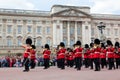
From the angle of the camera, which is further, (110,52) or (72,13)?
(72,13)

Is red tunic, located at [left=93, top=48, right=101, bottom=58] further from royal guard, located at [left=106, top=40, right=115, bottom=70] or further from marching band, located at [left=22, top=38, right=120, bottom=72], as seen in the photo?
royal guard, located at [left=106, top=40, right=115, bottom=70]

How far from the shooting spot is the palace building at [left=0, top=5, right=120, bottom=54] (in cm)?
Result: 7050

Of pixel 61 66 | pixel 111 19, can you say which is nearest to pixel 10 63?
pixel 61 66

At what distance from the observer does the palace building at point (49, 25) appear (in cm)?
7050

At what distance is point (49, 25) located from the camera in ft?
241

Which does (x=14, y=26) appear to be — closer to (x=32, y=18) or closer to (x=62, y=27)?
(x=32, y=18)

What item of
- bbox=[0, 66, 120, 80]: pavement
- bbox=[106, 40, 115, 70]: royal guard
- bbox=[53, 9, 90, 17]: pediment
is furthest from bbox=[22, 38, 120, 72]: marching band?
bbox=[53, 9, 90, 17]: pediment

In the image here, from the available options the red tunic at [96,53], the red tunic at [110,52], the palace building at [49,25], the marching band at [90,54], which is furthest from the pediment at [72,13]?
the red tunic at [96,53]

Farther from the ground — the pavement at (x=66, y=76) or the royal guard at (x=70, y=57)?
the royal guard at (x=70, y=57)

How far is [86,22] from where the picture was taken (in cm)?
7475

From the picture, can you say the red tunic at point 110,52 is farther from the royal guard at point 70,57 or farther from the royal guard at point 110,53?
the royal guard at point 70,57

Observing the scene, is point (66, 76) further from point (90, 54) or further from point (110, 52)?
point (90, 54)

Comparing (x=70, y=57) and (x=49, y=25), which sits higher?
(x=49, y=25)

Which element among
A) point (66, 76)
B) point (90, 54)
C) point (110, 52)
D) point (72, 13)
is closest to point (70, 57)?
point (90, 54)
